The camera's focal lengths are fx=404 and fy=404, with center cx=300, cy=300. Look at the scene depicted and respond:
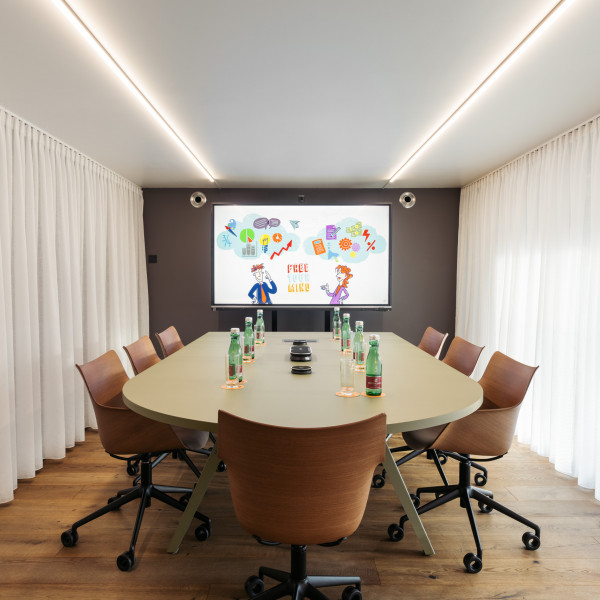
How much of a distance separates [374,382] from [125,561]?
→ 147 centimetres

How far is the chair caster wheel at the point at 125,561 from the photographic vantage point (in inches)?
76.3

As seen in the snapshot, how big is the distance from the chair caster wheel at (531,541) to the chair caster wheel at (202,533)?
1669mm

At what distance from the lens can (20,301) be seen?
2922 mm

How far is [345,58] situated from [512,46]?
2.83 ft

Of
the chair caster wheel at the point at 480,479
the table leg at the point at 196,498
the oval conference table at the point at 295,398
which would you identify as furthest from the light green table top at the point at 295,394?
the chair caster wheel at the point at 480,479

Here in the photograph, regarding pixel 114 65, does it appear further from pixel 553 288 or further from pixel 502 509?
pixel 553 288

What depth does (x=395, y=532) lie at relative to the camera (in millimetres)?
2162

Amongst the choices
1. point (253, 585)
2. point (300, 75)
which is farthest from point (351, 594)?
point (300, 75)

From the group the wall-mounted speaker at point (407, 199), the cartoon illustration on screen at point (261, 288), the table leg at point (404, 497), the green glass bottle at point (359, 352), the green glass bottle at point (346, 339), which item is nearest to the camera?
the table leg at point (404, 497)

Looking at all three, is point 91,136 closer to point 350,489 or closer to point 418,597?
point 350,489

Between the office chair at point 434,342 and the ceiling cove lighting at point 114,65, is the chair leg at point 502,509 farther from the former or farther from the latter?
the ceiling cove lighting at point 114,65

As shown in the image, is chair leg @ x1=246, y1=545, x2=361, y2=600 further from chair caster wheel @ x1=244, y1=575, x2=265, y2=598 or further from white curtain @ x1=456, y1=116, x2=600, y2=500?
white curtain @ x1=456, y1=116, x2=600, y2=500

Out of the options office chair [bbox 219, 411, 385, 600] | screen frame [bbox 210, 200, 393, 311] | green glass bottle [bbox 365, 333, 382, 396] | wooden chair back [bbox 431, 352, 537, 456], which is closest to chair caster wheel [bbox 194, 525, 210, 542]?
office chair [bbox 219, 411, 385, 600]

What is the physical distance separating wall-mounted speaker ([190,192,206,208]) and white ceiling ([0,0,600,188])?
131 cm
